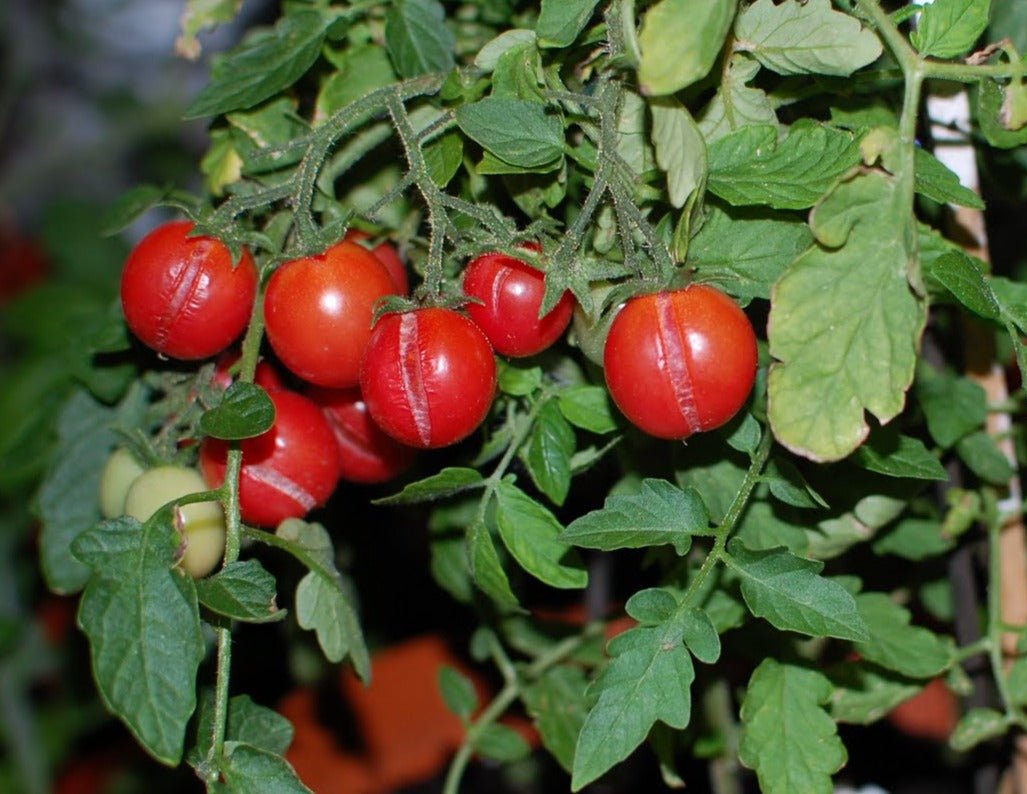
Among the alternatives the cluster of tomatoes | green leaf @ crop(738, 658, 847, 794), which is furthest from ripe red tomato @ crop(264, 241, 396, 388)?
green leaf @ crop(738, 658, 847, 794)

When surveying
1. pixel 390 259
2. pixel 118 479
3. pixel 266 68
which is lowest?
pixel 118 479

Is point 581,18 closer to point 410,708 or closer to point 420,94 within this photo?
point 420,94

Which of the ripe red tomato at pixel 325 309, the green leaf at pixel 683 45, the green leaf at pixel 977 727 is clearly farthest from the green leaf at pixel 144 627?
the green leaf at pixel 977 727

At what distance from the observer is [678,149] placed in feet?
1.84

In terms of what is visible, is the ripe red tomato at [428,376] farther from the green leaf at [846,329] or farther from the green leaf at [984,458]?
the green leaf at [984,458]

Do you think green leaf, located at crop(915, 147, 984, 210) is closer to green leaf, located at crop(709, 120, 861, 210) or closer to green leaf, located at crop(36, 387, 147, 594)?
green leaf, located at crop(709, 120, 861, 210)

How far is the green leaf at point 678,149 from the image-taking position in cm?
56

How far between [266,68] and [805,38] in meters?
0.35

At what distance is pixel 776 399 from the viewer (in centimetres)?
54

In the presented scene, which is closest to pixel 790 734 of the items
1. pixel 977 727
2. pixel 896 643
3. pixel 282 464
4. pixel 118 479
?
pixel 896 643

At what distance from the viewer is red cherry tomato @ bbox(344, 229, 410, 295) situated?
728mm

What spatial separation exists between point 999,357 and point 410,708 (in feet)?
2.58

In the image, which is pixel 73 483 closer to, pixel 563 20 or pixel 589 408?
pixel 589 408

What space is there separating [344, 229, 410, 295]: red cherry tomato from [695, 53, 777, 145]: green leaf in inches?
8.7
